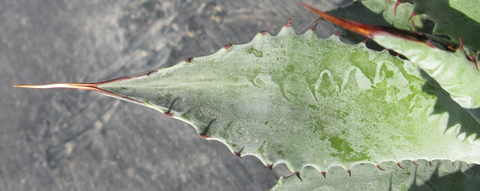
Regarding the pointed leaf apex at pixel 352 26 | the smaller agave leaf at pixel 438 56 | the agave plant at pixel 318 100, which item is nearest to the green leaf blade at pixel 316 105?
the agave plant at pixel 318 100

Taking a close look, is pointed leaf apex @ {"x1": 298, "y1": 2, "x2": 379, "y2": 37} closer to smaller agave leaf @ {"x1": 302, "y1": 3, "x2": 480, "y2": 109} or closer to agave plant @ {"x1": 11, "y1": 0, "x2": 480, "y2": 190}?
smaller agave leaf @ {"x1": 302, "y1": 3, "x2": 480, "y2": 109}

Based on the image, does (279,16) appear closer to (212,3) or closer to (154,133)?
(212,3)

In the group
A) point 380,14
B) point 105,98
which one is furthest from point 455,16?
point 105,98

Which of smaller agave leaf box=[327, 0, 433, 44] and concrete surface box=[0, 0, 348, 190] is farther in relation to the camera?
concrete surface box=[0, 0, 348, 190]

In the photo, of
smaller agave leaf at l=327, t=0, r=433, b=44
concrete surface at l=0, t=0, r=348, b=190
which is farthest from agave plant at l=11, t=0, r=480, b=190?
concrete surface at l=0, t=0, r=348, b=190

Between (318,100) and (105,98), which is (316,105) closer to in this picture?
(318,100)

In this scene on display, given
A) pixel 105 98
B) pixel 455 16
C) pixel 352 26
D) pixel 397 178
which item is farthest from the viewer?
pixel 105 98

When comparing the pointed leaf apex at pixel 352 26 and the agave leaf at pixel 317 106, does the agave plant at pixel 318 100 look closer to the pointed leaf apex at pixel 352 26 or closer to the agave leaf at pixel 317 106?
the agave leaf at pixel 317 106
